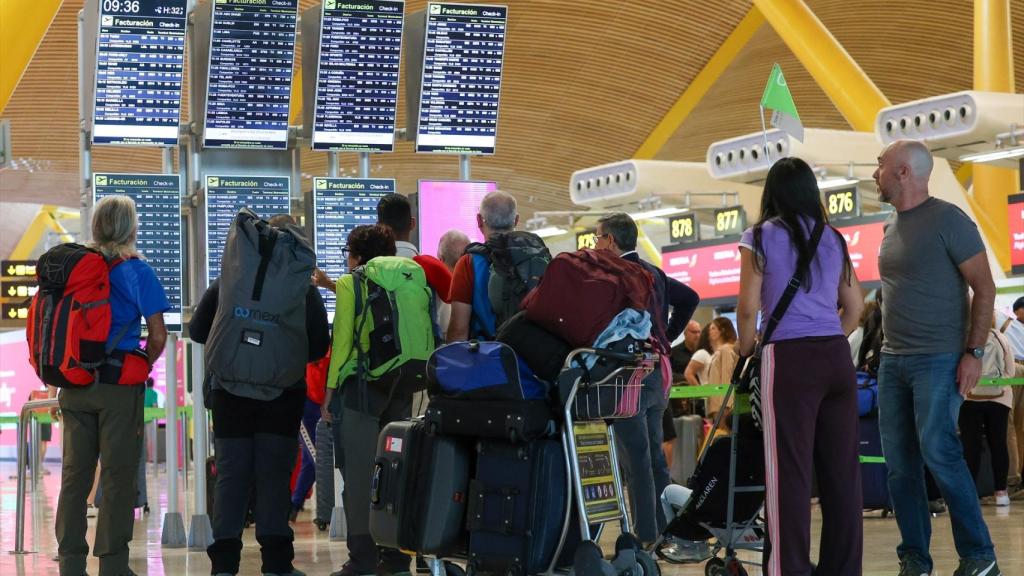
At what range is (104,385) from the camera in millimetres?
5699

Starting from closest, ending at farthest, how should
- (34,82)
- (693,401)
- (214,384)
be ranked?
(214,384)
(693,401)
(34,82)

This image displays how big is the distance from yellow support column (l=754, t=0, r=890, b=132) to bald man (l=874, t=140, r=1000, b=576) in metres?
14.6

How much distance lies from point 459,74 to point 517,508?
4398 millimetres

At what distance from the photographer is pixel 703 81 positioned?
1174 inches

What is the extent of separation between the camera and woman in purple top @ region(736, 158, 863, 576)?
4.43m

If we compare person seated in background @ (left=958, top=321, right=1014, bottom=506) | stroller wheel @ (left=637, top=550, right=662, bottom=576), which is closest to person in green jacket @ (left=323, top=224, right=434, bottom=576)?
stroller wheel @ (left=637, top=550, right=662, bottom=576)

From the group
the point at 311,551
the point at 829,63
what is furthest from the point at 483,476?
the point at 829,63

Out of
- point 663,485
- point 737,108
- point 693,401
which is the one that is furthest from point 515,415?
point 737,108

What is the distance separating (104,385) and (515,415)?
2044 mm

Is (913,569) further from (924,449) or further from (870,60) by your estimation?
(870,60)

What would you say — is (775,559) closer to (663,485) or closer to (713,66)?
(663,485)

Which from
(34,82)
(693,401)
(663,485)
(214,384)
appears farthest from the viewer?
(34,82)

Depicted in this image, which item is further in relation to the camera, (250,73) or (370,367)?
(250,73)

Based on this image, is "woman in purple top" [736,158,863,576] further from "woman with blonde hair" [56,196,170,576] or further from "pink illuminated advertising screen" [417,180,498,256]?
"pink illuminated advertising screen" [417,180,498,256]
